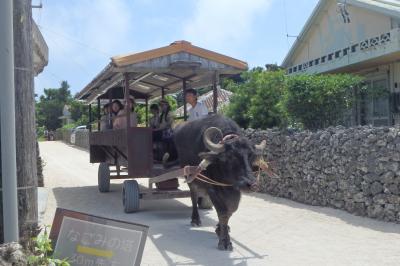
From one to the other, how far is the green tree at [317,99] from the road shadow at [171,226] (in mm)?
3489

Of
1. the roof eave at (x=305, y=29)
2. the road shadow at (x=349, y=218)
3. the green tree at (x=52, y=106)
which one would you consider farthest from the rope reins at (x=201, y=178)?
the green tree at (x=52, y=106)

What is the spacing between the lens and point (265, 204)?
10.9 m

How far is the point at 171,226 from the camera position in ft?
27.9

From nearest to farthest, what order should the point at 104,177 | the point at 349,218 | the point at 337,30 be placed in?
the point at 349,218 → the point at 104,177 → the point at 337,30

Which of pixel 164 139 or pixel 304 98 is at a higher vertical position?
pixel 304 98

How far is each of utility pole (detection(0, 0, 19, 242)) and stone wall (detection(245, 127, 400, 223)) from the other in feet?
21.0

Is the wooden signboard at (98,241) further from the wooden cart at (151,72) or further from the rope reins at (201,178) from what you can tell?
the wooden cart at (151,72)

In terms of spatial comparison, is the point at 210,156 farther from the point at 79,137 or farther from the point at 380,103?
the point at 79,137

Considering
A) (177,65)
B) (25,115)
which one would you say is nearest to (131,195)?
(177,65)

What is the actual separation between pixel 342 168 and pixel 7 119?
7172 millimetres

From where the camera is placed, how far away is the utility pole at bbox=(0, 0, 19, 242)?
11.2 feet

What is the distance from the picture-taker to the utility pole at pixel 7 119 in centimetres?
342

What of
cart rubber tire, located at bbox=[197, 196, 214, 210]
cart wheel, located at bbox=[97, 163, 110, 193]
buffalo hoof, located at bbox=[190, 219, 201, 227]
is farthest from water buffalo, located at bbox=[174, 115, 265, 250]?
cart wheel, located at bbox=[97, 163, 110, 193]

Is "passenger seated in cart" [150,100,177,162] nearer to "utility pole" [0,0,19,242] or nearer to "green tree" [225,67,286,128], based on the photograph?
"green tree" [225,67,286,128]
